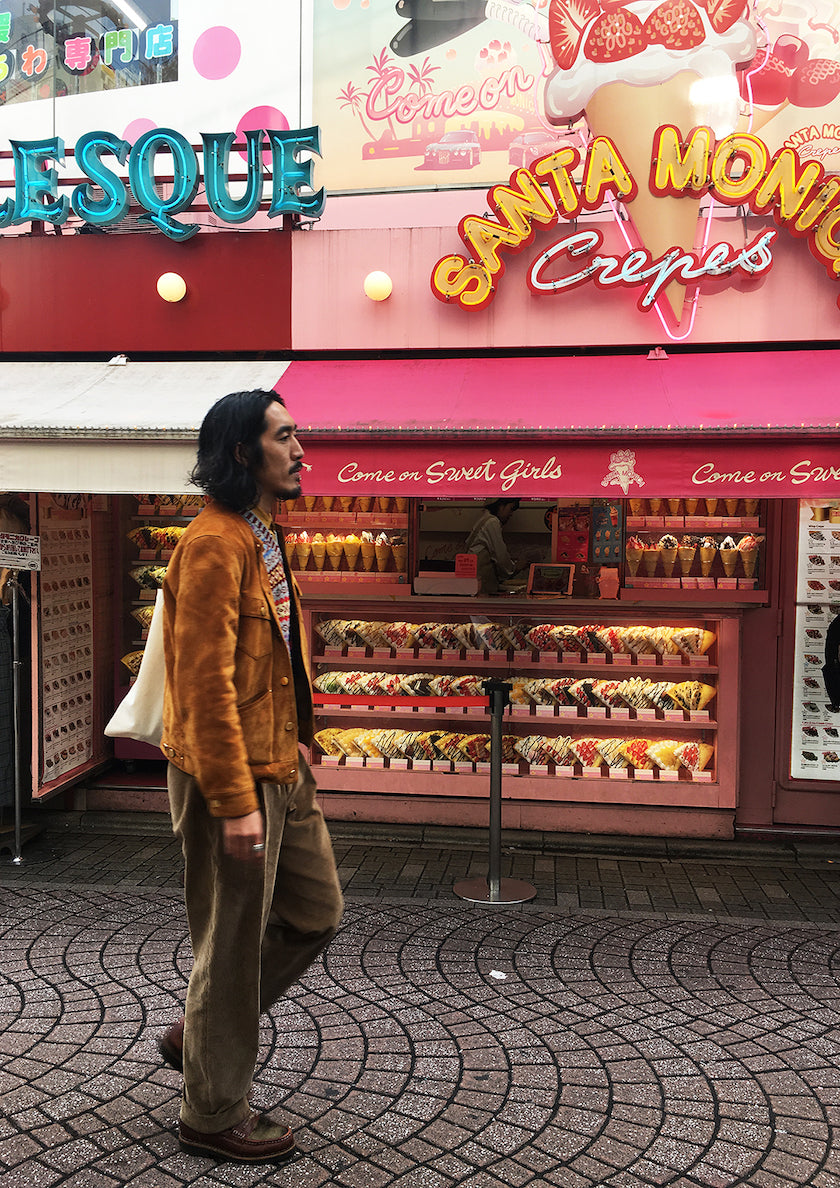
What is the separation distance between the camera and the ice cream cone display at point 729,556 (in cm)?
664

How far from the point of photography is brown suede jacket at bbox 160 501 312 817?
8.94 feet

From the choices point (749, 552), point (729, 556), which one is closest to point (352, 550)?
point (729, 556)

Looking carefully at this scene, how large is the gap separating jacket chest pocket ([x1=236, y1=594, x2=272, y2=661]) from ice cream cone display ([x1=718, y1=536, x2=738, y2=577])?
4585 millimetres

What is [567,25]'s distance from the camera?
21.6 ft

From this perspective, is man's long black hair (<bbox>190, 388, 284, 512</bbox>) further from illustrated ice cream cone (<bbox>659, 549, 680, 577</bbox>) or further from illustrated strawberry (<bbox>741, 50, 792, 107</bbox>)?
illustrated strawberry (<bbox>741, 50, 792, 107</bbox>)

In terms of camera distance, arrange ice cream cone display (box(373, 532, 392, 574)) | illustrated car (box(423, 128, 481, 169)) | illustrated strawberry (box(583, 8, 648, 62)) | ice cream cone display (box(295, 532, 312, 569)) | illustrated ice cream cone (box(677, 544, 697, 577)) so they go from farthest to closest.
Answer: ice cream cone display (box(295, 532, 312, 569)), ice cream cone display (box(373, 532, 392, 574)), illustrated car (box(423, 128, 481, 169)), illustrated ice cream cone (box(677, 544, 697, 577)), illustrated strawberry (box(583, 8, 648, 62))

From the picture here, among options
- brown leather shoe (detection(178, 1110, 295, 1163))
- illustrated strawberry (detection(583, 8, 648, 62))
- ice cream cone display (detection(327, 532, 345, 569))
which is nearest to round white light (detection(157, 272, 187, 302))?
ice cream cone display (detection(327, 532, 345, 569))

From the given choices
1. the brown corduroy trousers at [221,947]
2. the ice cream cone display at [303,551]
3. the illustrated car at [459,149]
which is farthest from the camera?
the ice cream cone display at [303,551]

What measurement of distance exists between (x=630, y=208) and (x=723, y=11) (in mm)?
1506

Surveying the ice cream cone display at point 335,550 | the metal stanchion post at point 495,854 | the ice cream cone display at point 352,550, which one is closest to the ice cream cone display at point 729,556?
the metal stanchion post at point 495,854

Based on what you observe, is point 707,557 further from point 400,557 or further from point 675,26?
point 675,26

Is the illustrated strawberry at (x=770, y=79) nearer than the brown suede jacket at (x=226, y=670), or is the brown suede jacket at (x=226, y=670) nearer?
the brown suede jacket at (x=226, y=670)

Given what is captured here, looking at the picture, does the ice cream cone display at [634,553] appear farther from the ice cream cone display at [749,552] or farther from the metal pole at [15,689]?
the metal pole at [15,689]

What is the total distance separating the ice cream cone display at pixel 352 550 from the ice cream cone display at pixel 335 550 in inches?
1.2
